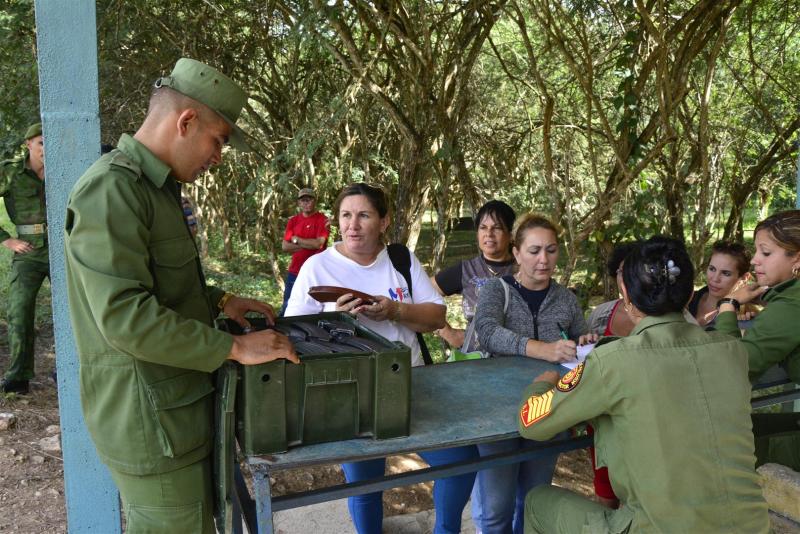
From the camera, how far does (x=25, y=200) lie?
5070 mm

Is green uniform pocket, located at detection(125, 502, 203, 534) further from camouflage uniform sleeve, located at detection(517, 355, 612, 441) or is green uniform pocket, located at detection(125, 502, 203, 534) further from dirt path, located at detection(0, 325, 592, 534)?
dirt path, located at detection(0, 325, 592, 534)

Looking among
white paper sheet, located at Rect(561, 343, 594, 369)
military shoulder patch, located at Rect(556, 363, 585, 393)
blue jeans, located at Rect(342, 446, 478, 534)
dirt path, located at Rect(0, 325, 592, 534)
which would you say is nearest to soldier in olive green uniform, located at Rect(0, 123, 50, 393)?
dirt path, located at Rect(0, 325, 592, 534)

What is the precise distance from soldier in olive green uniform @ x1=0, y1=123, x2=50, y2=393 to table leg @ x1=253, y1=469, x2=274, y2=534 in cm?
385

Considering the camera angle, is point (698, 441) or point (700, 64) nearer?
point (698, 441)

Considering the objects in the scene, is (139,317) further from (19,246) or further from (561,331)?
(19,246)

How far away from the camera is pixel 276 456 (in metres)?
1.80

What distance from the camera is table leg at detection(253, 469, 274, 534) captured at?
1.81 m

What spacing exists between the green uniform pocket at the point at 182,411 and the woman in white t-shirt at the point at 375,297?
845 mm

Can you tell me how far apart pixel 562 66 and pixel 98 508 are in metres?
9.56

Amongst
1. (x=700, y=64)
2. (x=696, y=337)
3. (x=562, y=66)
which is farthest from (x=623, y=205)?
(x=696, y=337)

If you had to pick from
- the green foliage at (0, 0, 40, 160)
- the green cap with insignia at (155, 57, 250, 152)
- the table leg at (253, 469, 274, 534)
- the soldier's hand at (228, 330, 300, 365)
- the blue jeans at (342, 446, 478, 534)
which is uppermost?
the green foliage at (0, 0, 40, 160)

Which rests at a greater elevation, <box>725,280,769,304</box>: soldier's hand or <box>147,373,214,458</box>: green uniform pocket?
<box>725,280,769,304</box>: soldier's hand

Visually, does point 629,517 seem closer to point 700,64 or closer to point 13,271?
point 13,271

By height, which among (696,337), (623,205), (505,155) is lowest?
(696,337)
